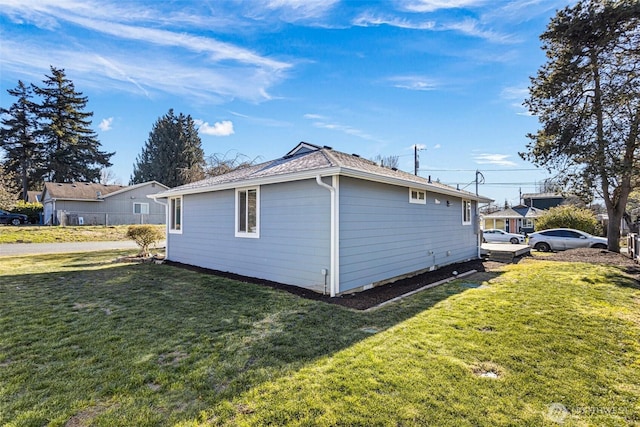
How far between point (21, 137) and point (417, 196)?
4433 centimetres

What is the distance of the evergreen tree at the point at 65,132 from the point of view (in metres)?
35.7

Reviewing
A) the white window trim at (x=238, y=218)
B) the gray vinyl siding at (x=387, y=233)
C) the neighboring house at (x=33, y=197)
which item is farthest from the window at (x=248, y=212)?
the neighboring house at (x=33, y=197)

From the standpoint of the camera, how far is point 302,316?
5.05 meters

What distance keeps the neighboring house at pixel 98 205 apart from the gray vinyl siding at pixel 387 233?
85.2 ft

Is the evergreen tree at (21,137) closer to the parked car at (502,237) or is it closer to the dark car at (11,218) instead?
the dark car at (11,218)

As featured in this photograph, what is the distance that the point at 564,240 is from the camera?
16531 millimetres

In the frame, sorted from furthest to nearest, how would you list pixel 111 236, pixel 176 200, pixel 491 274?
pixel 111 236 → pixel 176 200 → pixel 491 274

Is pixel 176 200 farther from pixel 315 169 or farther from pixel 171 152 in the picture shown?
pixel 171 152

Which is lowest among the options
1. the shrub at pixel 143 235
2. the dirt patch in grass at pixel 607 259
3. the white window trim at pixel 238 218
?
the dirt patch in grass at pixel 607 259

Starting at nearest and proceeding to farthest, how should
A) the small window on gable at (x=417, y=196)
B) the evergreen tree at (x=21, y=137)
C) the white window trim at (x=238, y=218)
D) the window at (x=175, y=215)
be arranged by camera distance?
the white window trim at (x=238, y=218) → the small window on gable at (x=417, y=196) → the window at (x=175, y=215) → the evergreen tree at (x=21, y=137)

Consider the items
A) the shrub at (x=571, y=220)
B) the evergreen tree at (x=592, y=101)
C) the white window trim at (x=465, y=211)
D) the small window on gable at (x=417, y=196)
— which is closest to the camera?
the small window on gable at (x=417, y=196)

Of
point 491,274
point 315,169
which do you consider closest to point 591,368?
point 315,169

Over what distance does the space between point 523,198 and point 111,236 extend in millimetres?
50978

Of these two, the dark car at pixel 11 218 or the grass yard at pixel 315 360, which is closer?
the grass yard at pixel 315 360
